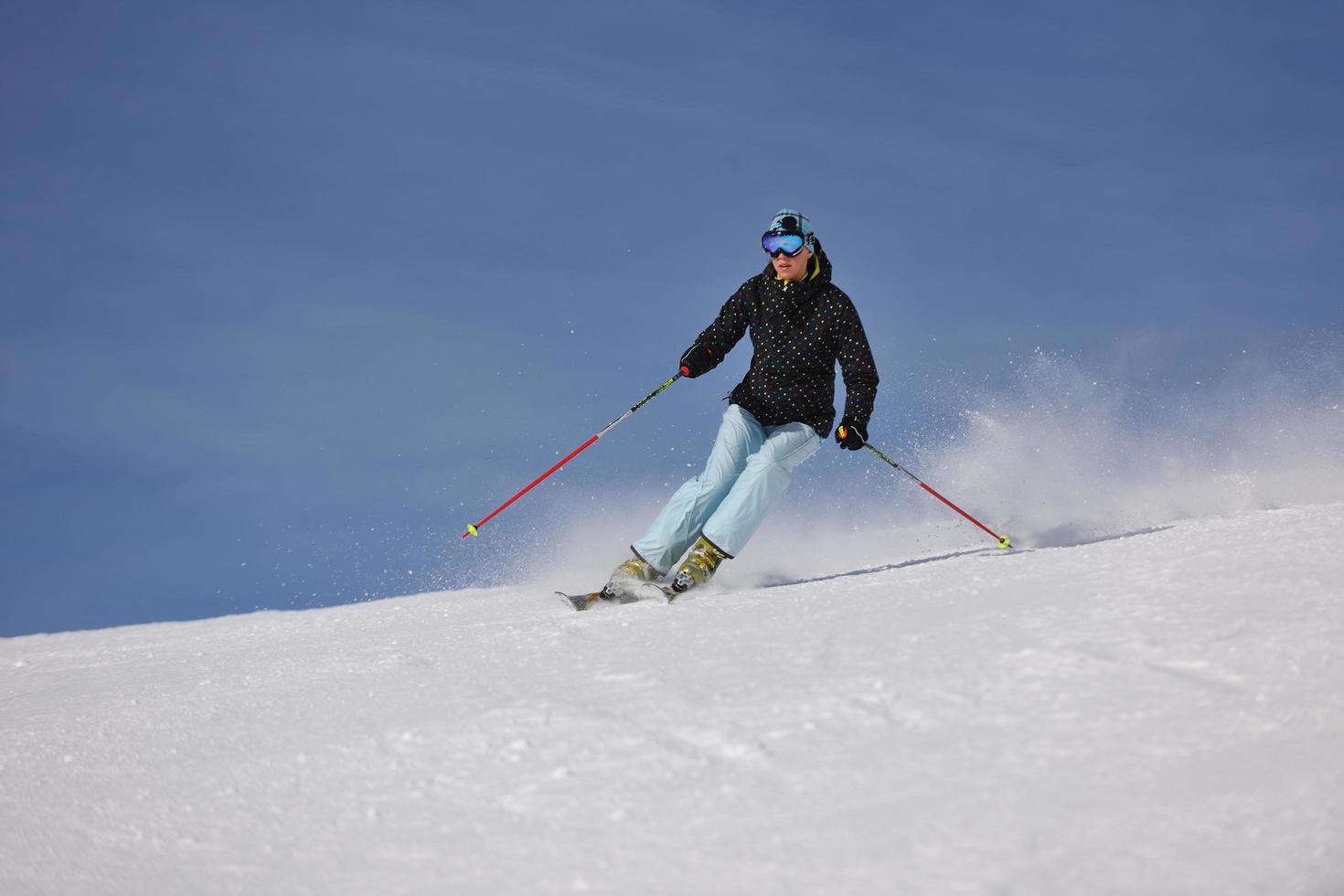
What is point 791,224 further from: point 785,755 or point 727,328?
point 785,755

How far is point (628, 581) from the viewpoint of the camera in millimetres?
6148

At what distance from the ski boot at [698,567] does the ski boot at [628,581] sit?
16 centimetres

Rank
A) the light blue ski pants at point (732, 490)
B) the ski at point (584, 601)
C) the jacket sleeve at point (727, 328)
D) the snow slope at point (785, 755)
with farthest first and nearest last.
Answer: the jacket sleeve at point (727, 328)
the light blue ski pants at point (732, 490)
the ski at point (584, 601)
the snow slope at point (785, 755)

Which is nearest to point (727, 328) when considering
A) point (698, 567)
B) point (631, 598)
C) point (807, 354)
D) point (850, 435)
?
point (807, 354)

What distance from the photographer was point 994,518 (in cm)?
813

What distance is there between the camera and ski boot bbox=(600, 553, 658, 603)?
6.08 m

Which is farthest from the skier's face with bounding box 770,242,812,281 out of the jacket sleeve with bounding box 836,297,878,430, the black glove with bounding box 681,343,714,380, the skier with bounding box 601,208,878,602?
the black glove with bounding box 681,343,714,380

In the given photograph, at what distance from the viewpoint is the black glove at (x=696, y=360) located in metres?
7.00

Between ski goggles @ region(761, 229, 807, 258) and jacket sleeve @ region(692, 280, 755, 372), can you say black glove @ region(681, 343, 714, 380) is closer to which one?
jacket sleeve @ region(692, 280, 755, 372)

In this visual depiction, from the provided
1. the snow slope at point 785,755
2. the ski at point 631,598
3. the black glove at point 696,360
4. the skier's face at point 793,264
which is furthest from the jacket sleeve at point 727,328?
the snow slope at point 785,755

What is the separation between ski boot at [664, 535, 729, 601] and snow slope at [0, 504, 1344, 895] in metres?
0.84

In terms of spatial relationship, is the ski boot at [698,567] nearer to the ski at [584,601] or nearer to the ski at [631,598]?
the ski at [631,598]

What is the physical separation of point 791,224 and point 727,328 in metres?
0.80

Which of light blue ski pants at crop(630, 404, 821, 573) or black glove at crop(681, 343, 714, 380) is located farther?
black glove at crop(681, 343, 714, 380)
